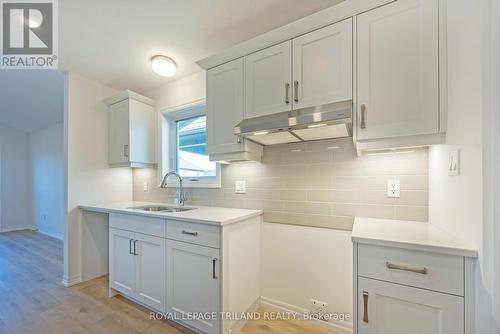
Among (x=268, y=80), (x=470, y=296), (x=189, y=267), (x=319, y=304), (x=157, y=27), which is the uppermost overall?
(x=157, y=27)

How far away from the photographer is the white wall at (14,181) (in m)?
4.79

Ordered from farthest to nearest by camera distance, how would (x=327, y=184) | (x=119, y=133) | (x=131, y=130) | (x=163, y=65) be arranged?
(x=119, y=133) → (x=131, y=130) → (x=163, y=65) → (x=327, y=184)

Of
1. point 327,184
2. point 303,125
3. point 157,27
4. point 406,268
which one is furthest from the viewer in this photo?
point 157,27

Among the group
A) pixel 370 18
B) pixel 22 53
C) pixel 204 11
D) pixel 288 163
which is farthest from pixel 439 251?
pixel 22 53

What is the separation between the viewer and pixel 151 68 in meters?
2.47

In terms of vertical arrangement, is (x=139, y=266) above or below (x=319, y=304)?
above

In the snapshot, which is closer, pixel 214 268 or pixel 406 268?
pixel 406 268

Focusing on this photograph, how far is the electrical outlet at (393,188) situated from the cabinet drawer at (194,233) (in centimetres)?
122

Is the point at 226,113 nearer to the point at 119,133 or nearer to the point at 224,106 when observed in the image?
the point at 224,106

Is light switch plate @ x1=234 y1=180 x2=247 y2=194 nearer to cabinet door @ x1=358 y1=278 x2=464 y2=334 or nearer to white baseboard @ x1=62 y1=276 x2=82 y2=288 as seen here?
cabinet door @ x1=358 y1=278 x2=464 y2=334

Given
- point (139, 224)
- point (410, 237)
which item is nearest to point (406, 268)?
point (410, 237)

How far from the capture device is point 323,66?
142cm

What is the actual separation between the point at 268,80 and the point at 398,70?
806mm

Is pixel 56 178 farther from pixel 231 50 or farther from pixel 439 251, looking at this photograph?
pixel 439 251
